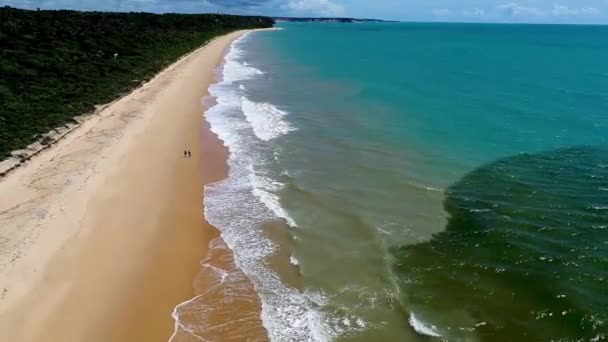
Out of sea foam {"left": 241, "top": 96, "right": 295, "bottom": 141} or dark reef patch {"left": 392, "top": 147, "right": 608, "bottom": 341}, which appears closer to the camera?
dark reef patch {"left": 392, "top": 147, "right": 608, "bottom": 341}

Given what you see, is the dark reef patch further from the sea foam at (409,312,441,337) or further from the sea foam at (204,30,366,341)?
the sea foam at (204,30,366,341)

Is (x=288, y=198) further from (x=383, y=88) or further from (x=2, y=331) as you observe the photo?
(x=383, y=88)

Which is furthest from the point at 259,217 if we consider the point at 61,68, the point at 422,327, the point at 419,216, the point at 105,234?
the point at 61,68

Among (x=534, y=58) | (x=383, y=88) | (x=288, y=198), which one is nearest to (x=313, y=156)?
(x=288, y=198)

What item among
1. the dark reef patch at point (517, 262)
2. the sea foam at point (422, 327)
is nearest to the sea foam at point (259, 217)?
the sea foam at point (422, 327)

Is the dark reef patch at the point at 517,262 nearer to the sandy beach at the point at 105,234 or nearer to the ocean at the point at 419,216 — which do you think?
the ocean at the point at 419,216

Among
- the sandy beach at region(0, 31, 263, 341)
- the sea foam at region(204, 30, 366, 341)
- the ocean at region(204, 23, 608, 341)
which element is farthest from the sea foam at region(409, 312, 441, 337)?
Answer: the sandy beach at region(0, 31, 263, 341)
